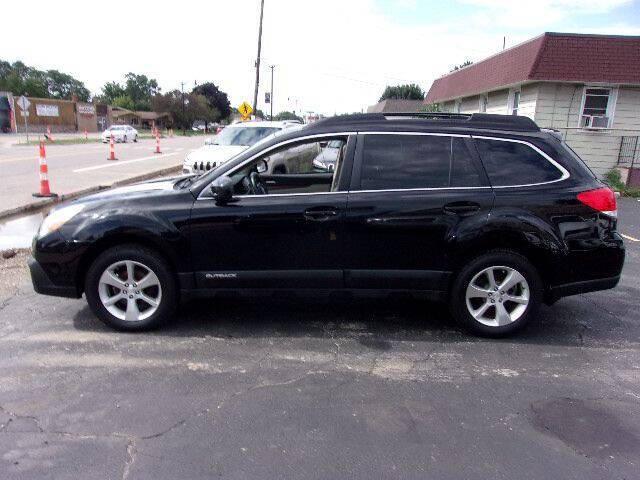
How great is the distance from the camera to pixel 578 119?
15609 millimetres

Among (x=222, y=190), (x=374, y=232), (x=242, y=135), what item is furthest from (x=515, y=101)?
(x=222, y=190)

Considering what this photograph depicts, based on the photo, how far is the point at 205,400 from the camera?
3395 millimetres

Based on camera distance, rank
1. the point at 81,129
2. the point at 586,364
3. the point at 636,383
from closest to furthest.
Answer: the point at 636,383 → the point at 586,364 → the point at 81,129

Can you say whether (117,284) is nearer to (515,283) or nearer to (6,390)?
(6,390)

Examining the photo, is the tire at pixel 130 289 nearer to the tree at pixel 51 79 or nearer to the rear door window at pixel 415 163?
the rear door window at pixel 415 163

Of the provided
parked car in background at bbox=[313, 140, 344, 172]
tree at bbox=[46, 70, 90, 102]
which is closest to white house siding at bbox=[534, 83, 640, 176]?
parked car in background at bbox=[313, 140, 344, 172]

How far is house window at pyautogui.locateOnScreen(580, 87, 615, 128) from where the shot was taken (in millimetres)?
15422

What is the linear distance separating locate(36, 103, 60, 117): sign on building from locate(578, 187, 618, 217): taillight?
220 feet

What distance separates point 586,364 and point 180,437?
10.0 ft

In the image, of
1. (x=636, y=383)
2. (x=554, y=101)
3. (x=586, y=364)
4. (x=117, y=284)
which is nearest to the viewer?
(x=636, y=383)

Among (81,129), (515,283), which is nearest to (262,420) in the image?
(515,283)

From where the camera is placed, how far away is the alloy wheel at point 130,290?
4.30 metres

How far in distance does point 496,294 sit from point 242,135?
926cm

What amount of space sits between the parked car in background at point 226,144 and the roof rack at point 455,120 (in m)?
6.35
